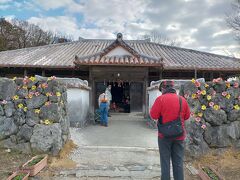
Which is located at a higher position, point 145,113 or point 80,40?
point 80,40

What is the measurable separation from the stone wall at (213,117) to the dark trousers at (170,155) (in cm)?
191

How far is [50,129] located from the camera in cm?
597

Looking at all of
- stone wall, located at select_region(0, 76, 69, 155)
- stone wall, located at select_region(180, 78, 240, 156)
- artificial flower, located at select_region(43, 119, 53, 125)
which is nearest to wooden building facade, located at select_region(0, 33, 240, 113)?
stone wall, located at select_region(0, 76, 69, 155)

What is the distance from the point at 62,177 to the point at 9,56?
12913mm

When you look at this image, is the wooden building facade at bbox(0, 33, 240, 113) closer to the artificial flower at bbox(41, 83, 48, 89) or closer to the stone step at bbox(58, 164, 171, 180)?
the artificial flower at bbox(41, 83, 48, 89)

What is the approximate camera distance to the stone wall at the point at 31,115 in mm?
5961

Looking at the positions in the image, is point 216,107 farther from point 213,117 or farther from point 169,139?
point 169,139

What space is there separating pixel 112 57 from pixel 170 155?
9.83m

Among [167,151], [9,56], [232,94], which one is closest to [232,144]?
[232,94]

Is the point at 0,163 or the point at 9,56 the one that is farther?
the point at 9,56

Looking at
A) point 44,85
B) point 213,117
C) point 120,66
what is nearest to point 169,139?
point 213,117

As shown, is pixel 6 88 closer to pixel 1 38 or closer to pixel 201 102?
pixel 201 102

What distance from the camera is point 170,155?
415 cm

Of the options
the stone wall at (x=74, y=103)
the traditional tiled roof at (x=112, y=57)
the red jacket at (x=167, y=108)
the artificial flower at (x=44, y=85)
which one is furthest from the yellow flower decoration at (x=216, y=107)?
the traditional tiled roof at (x=112, y=57)
